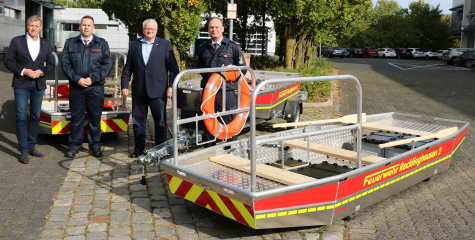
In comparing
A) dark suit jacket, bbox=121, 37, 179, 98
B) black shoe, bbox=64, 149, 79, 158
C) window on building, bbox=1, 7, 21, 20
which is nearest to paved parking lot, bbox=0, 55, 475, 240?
black shoe, bbox=64, 149, 79, 158

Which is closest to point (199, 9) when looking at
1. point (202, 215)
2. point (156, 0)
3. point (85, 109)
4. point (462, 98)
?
point (156, 0)

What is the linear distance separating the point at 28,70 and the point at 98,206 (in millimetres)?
2486

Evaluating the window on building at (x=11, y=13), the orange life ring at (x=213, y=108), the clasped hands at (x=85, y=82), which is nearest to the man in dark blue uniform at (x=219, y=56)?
the orange life ring at (x=213, y=108)

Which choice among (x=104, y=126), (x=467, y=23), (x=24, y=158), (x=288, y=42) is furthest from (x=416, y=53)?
(x=24, y=158)

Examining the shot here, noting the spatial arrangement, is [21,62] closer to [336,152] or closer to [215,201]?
[215,201]

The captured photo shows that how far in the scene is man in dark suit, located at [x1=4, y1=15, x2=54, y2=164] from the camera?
20.8 ft

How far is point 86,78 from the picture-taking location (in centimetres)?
662

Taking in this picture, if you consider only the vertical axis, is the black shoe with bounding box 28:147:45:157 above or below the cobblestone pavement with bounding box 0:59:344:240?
above

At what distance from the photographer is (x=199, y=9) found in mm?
18000

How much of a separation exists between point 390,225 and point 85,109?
4730 millimetres

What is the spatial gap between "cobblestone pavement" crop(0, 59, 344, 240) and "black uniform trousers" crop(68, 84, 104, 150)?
28 centimetres

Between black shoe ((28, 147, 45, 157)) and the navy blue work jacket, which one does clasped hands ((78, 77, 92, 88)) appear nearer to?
the navy blue work jacket

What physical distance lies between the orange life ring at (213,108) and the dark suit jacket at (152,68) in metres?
1.23

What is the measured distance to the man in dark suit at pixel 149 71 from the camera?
6.37 metres
